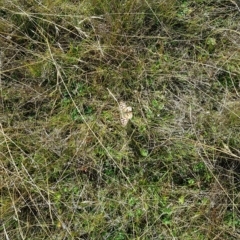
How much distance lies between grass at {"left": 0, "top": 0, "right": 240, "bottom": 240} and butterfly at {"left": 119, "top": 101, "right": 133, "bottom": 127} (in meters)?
0.03

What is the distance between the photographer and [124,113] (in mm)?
2484

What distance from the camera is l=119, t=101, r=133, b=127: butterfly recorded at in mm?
2471

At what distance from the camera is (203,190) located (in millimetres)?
2455

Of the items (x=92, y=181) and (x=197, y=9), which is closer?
(x=92, y=181)

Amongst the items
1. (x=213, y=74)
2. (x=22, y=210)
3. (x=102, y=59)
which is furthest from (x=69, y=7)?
(x=22, y=210)

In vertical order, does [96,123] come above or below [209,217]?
above

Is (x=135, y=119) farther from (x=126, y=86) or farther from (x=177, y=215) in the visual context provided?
(x=177, y=215)

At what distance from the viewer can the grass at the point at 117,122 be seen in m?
2.39

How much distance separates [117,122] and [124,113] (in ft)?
0.21

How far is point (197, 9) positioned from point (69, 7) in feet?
2.41

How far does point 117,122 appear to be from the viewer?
8.10ft

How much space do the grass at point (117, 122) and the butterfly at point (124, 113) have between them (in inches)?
1.1

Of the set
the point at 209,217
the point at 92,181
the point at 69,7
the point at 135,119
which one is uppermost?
the point at 69,7

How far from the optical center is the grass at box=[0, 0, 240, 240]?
2.39 m
